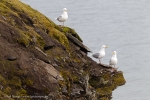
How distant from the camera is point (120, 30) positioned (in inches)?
1859

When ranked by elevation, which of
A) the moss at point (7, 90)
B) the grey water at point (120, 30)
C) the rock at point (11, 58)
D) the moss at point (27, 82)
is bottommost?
the moss at point (7, 90)

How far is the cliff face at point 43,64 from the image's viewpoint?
1797 cm

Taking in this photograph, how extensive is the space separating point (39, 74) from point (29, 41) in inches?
85.3

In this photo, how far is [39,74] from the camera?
60.7 feet

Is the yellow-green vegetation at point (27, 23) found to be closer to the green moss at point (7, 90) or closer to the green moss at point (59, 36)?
the green moss at point (59, 36)

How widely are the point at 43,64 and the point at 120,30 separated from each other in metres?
28.8

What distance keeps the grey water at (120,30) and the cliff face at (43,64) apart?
6.45 meters

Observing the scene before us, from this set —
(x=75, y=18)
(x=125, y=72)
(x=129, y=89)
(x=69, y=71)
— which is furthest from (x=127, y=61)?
(x=69, y=71)

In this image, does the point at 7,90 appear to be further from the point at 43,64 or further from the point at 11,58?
the point at 43,64

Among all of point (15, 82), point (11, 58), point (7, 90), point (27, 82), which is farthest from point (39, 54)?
point (7, 90)

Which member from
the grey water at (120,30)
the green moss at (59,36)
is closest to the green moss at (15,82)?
the green moss at (59,36)

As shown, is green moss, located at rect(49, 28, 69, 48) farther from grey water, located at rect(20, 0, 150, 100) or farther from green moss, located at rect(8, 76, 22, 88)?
grey water, located at rect(20, 0, 150, 100)

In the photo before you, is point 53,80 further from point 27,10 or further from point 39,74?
point 27,10

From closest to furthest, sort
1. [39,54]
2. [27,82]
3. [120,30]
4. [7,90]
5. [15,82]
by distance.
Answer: [7,90], [15,82], [27,82], [39,54], [120,30]
